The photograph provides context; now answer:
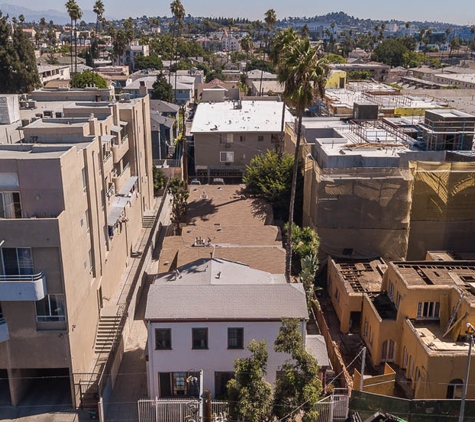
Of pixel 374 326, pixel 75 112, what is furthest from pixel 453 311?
pixel 75 112

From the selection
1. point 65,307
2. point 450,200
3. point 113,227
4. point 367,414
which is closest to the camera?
point 367,414

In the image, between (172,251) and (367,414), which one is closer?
(367,414)

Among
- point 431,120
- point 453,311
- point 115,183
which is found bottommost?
point 453,311

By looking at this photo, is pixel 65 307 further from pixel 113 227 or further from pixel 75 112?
pixel 75 112

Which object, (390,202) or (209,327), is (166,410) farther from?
(390,202)

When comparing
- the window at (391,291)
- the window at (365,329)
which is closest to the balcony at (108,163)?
the window at (365,329)

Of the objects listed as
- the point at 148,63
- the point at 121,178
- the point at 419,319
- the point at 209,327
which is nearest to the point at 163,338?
the point at 209,327

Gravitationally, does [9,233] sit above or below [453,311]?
above

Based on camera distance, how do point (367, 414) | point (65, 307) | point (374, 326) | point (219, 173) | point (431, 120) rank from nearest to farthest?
point (367, 414) → point (65, 307) → point (374, 326) → point (431, 120) → point (219, 173)
